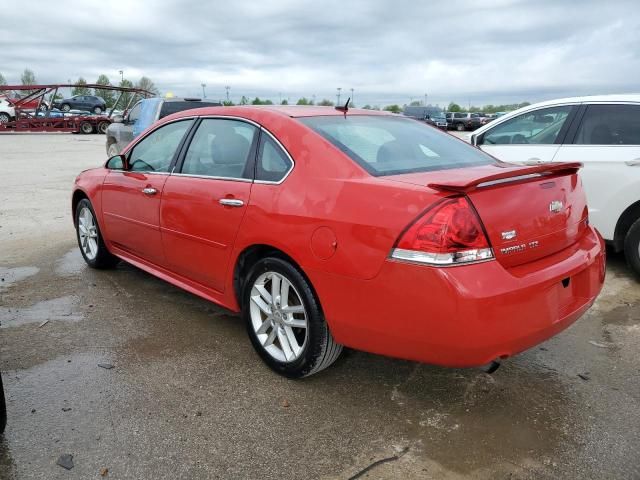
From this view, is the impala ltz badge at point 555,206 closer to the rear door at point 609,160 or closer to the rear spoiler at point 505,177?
the rear spoiler at point 505,177

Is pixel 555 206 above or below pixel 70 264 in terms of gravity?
above

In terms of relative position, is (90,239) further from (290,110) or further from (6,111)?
(6,111)

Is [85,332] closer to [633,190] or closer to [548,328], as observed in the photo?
[548,328]

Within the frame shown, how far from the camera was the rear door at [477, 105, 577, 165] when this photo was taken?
5.58m

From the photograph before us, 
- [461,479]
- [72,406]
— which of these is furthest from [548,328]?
[72,406]

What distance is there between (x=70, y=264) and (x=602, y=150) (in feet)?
17.0

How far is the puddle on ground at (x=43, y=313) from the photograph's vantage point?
4.08m

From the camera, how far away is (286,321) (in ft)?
10.4

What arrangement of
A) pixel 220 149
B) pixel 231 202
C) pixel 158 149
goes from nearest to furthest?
pixel 231 202, pixel 220 149, pixel 158 149

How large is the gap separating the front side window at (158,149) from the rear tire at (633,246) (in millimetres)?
3879

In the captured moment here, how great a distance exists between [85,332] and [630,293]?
4365 mm

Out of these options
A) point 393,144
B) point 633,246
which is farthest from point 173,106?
point 633,246

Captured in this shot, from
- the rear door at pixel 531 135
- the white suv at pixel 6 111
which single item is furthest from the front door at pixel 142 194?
the white suv at pixel 6 111

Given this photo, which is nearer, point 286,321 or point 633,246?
point 286,321
